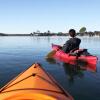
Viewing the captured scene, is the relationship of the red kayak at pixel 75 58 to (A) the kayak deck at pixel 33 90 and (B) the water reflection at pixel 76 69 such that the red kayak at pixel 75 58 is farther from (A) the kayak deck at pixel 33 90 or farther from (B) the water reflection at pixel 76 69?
(A) the kayak deck at pixel 33 90

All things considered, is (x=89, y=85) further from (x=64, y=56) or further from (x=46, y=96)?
(x=64, y=56)

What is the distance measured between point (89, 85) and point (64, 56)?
894cm

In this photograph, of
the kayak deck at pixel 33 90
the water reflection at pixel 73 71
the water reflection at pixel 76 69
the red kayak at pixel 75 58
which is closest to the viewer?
the kayak deck at pixel 33 90

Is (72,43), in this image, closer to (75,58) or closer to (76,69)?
→ (75,58)

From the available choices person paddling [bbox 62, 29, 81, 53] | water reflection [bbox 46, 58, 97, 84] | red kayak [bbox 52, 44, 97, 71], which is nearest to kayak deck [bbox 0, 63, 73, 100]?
water reflection [bbox 46, 58, 97, 84]

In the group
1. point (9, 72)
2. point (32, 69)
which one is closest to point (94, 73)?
point (9, 72)

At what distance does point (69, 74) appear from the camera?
1592cm

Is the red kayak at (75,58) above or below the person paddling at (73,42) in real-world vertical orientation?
below

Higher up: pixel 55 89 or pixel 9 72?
pixel 55 89

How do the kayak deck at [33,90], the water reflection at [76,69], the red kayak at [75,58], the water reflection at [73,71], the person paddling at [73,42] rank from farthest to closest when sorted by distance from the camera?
1. the person paddling at [73,42]
2. the red kayak at [75,58]
3. the water reflection at [76,69]
4. the water reflection at [73,71]
5. the kayak deck at [33,90]

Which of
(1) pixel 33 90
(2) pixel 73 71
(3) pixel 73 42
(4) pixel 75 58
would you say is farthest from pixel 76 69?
(1) pixel 33 90

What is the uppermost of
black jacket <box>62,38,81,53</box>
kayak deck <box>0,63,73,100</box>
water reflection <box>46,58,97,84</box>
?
kayak deck <box>0,63,73,100</box>

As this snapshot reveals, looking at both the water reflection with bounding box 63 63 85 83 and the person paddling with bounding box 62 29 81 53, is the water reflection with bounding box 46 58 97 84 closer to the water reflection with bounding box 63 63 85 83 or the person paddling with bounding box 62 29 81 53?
the water reflection with bounding box 63 63 85 83

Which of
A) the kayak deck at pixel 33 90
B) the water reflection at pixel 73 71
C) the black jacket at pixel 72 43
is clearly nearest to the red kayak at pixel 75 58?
the black jacket at pixel 72 43
